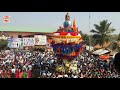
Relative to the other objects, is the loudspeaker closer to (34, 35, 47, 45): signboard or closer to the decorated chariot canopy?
the decorated chariot canopy

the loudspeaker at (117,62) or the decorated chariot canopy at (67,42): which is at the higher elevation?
the decorated chariot canopy at (67,42)

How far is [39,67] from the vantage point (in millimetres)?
33906

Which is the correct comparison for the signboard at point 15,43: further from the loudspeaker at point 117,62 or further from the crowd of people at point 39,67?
the loudspeaker at point 117,62

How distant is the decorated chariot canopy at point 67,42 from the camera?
111 feet

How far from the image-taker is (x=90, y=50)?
33812 mm

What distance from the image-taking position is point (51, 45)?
33.9 m

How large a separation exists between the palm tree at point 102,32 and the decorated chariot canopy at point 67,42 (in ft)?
1.15

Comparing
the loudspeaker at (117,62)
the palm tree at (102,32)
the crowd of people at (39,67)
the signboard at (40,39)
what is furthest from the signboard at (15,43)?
the loudspeaker at (117,62)

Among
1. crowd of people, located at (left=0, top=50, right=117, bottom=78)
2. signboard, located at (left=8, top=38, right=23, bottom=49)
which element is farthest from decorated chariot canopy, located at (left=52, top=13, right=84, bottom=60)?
signboard, located at (left=8, top=38, right=23, bottom=49)

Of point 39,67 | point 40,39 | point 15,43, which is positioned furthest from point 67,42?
point 15,43

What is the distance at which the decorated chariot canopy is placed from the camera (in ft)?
111
